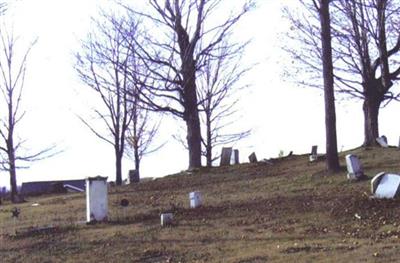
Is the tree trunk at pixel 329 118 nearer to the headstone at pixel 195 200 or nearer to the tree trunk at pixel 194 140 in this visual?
the headstone at pixel 195 200

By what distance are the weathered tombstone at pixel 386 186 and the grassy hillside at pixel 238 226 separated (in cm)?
20

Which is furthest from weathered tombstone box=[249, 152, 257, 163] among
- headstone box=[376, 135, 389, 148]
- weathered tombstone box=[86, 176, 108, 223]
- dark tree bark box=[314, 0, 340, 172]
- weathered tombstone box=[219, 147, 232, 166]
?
weathered tombstone box=[86, 176, 108, 223]

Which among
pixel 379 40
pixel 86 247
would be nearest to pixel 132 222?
pixel 86 247

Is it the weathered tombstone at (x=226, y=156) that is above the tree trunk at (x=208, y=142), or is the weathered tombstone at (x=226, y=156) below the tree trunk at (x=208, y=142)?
A: below

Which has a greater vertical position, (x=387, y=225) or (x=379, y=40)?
(x=379, y=40)

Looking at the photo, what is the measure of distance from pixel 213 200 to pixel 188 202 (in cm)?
55

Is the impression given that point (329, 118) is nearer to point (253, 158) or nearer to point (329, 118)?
point (329, 118)

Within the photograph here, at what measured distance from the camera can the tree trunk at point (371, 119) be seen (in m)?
19.9

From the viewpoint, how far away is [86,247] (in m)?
10.8

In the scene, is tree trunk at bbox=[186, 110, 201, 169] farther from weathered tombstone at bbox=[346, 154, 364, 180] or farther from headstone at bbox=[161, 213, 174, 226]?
headstone at bbox=[161, 213, 174, 226]

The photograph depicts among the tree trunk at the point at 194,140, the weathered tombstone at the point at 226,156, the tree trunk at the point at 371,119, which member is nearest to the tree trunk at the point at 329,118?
the tree trunk at the point at 371,119

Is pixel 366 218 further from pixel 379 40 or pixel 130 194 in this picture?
pixel 379 40

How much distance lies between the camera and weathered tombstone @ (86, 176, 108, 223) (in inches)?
507

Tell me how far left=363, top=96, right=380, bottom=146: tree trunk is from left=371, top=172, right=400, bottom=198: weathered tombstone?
819 cm
